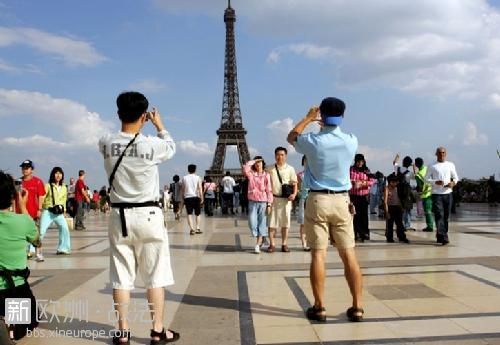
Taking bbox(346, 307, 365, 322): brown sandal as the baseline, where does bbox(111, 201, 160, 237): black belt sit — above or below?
above

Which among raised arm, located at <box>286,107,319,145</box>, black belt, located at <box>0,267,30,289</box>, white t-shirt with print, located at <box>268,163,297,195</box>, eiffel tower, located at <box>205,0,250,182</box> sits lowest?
black belt, located at <box>0,267,30,289</box>

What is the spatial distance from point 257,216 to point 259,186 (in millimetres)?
510

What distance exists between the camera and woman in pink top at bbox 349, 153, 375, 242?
9.65m

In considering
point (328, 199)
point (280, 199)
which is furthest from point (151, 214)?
point (280, 199)

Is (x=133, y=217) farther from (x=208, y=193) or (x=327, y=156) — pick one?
(x=208, y=193)

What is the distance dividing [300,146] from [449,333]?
6.09ft

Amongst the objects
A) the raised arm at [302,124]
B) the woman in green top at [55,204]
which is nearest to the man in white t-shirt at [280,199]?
the woman in green top at [55,204]

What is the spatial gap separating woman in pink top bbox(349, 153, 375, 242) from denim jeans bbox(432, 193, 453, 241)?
47.4 inches

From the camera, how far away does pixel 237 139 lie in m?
77.6

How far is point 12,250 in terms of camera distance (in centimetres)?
400

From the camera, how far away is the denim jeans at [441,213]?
9.08m

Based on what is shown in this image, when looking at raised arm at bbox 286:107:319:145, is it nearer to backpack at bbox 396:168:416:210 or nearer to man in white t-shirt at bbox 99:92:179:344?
man in white t-shirt at bbox 99:92:179:344

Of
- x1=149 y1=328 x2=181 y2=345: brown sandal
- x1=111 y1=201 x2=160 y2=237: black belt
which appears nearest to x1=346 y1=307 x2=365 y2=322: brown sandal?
x1=149 y1=328 x2=181 y2=345: brown sandal

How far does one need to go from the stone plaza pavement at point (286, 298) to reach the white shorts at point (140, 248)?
20.5 inches
